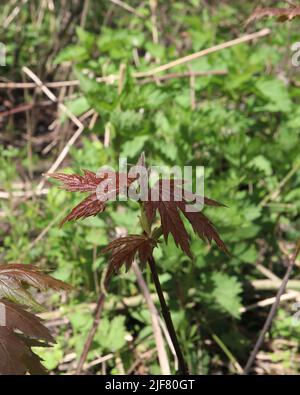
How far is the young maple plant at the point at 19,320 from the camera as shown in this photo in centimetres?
91

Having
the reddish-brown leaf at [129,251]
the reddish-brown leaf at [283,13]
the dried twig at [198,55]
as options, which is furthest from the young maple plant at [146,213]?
the dried twig at [198,55]

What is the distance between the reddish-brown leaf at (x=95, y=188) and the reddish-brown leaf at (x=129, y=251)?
3.0 inches

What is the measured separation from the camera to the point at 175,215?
3.16 ft

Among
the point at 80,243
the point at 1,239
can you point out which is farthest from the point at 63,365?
the point at 1,239

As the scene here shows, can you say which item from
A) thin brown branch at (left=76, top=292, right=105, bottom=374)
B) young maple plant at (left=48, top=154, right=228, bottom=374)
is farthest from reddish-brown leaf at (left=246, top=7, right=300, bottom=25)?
thin brown branch at (left=76, top=292, right=105, bottom=374)

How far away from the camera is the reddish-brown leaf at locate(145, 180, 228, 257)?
956mm

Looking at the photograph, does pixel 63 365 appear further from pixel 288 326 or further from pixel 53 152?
pixel 53 152

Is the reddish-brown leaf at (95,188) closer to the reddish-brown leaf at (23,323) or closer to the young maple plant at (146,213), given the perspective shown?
the young maple plant at (146,213)

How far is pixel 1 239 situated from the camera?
8.61ft

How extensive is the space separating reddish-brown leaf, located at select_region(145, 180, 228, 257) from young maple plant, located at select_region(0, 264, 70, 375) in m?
0.23

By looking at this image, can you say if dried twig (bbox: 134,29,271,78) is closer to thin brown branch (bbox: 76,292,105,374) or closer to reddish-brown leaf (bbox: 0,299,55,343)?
thin brown branch (bbox: 76,292,105,374)

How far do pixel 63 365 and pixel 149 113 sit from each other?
1.19m

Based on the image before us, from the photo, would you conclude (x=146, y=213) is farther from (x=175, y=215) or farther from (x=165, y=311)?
(x=165, y=311)

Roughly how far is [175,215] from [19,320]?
0.33m
